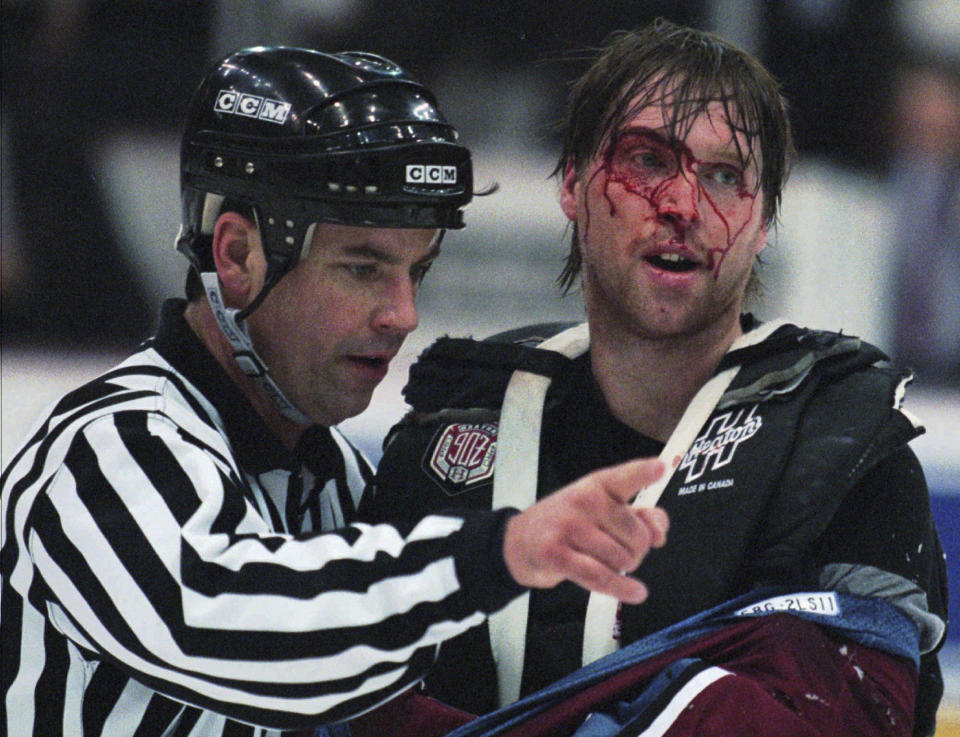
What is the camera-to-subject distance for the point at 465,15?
3.27 m

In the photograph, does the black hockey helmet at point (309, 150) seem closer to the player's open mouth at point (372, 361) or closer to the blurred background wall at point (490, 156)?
the player's open mouth at point (372, 361)

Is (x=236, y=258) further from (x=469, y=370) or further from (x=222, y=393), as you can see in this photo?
(x=469, y=370)

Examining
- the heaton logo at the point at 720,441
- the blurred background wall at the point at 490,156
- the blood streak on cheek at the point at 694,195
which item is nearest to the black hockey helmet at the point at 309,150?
the blood streak on cheek at the point at 694,195

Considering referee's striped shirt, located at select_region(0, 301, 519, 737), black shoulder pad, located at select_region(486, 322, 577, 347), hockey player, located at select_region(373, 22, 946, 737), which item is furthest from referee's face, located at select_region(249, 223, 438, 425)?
black shoulder pad, located at select_region(486, 322, 577, 347)

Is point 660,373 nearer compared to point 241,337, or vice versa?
point 241,337

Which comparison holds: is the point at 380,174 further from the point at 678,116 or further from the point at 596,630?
the point at 596,630

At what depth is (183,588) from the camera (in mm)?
1254

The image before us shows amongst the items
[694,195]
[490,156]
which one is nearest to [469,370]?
[694,195]

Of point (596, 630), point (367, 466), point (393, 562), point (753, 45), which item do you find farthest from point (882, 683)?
point (753, 45)

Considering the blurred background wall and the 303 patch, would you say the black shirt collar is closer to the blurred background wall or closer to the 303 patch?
the 303 patch

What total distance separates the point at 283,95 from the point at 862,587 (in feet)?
2.65

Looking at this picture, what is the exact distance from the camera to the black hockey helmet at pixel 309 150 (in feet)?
4.94

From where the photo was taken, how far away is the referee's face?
155 centimetres

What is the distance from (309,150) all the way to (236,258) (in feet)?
0.54
